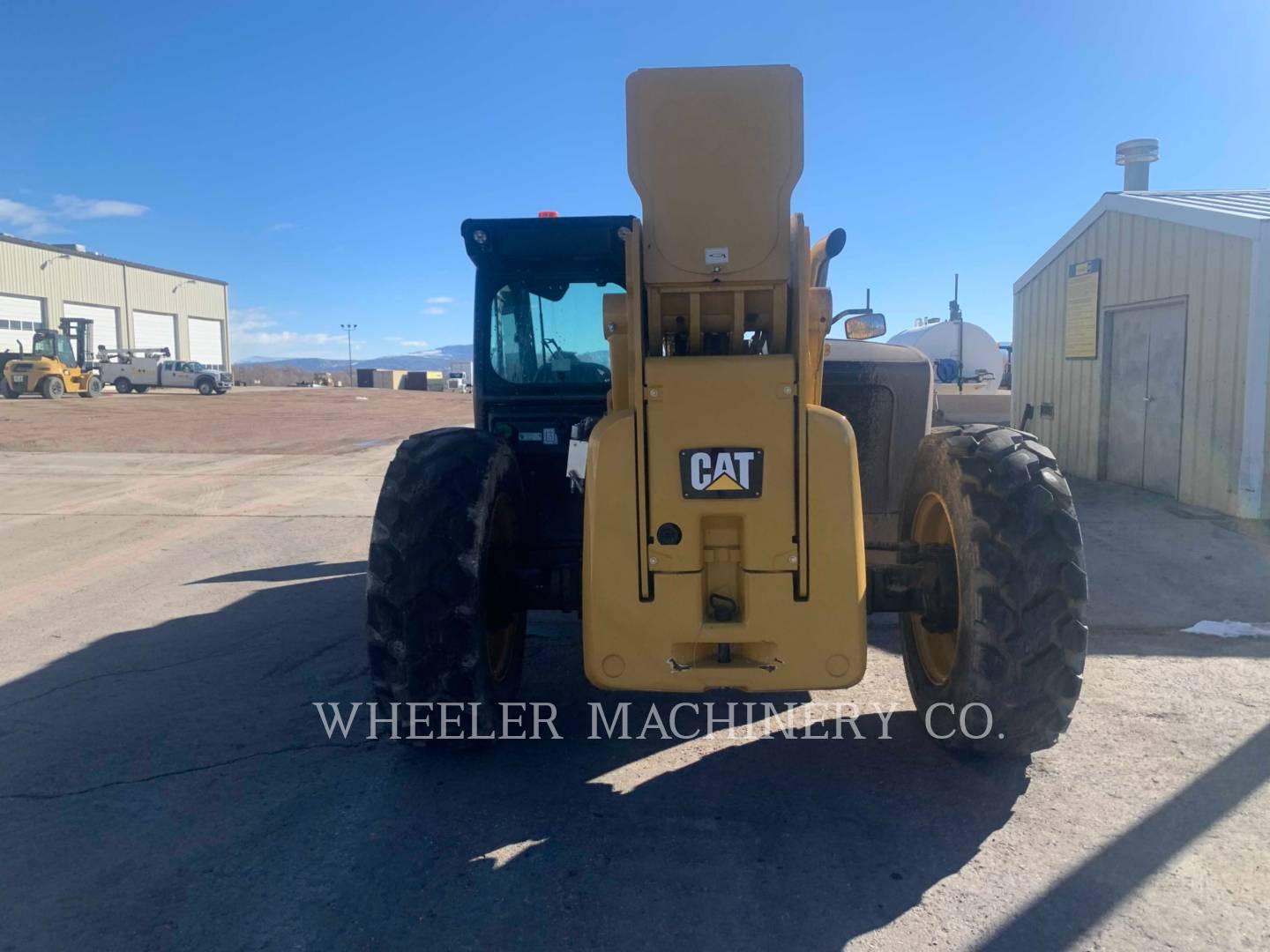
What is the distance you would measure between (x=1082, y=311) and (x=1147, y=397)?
1823 mm

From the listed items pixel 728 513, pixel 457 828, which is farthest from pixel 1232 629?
pixel 457 828

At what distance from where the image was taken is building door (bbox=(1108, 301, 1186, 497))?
10.2m

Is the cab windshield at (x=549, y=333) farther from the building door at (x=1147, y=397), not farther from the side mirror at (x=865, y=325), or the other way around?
the building door at (x=1147, y=397)

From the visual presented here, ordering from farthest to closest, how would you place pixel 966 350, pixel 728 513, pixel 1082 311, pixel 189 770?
pixel 966 350, pixel 1082 311, pixel 189 770, pixel 728 513

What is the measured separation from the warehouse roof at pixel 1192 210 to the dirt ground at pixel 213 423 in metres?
13.9

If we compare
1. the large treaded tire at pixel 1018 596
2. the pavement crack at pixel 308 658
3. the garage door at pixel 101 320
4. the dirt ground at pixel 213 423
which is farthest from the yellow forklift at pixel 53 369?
the large treaded tire at pixel 1018 596

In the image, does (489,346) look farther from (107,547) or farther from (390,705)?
(107,547)

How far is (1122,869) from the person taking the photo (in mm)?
3078

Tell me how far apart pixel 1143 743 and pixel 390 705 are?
3.32 m

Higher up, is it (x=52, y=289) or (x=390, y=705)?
(x=52, y=289)

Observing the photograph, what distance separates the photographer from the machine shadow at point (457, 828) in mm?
2855


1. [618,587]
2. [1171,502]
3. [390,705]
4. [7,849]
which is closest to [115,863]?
[7,849]

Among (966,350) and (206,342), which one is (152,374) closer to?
(206,342)

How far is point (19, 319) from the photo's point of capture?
157 feet
